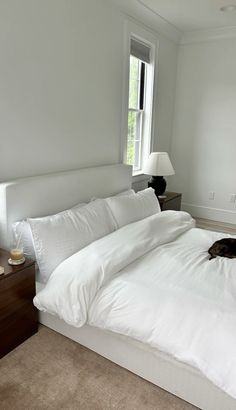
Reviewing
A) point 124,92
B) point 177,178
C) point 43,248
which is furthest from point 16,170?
point 177,178

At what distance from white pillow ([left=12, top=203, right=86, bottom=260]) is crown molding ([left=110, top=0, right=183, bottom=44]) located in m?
2.37

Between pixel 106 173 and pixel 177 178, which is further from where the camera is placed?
pixel 177 178

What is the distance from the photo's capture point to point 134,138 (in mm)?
3980

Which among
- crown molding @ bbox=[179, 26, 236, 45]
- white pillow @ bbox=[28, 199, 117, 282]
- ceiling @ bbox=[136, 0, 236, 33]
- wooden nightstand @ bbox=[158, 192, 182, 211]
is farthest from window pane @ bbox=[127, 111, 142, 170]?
white pillow @ bbox=[28, 199, 117, 282]

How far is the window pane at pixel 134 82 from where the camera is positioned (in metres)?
3.61

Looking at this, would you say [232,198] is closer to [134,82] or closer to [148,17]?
[134,82]

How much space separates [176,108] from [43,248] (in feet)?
11.6

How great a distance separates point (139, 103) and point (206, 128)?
1.20 meters

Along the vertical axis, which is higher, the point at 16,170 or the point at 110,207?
the point at 16,170

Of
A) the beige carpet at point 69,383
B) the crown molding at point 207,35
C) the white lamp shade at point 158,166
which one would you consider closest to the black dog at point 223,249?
the beige carpet at point 69,383

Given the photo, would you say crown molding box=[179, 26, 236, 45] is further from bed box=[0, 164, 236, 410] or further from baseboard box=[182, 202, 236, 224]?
bed box=[0, 164, 236, 410]

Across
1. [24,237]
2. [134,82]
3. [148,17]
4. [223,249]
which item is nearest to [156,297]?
[223,249]

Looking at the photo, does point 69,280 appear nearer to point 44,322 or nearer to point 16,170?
point 44,322

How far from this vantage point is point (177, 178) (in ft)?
16.0
